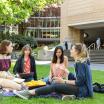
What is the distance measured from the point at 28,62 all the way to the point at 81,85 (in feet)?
10.4

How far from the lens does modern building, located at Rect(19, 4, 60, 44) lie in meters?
69.9

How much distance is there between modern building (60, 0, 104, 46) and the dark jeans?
31.3 meters

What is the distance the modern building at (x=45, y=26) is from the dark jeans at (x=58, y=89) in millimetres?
60092

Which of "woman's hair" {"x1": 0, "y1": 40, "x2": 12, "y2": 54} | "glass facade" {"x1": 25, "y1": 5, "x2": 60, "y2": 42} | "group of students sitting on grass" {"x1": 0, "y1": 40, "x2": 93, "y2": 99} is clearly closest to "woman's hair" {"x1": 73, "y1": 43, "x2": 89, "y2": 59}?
"group of students sitting on grass" {"x1": 0, "y1": 40, "x2": 93, "y2": 99}

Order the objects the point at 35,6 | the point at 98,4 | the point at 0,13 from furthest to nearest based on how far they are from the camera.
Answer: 1. the point at 98,4
2. the point at 35,6
3. the point at 0,13

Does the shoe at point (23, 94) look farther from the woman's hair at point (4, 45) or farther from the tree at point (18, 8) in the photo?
the tree at point (18, 8)

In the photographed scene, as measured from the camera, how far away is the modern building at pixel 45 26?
2751 inches

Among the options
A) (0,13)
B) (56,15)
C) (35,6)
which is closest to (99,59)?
(35,6)

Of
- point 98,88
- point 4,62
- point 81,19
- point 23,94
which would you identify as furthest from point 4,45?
point 81,19

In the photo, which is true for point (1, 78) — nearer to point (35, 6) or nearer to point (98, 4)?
point (35, 6)

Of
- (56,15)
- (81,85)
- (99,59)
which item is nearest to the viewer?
(81,85)

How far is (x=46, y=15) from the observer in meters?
70.6

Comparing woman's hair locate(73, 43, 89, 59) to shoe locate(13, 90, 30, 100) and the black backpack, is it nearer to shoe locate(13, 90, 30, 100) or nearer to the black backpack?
shoe locate(13, 90, 30, 100)

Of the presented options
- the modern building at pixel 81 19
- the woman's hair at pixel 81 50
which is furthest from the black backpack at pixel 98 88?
the modern building at pixel 81 19
